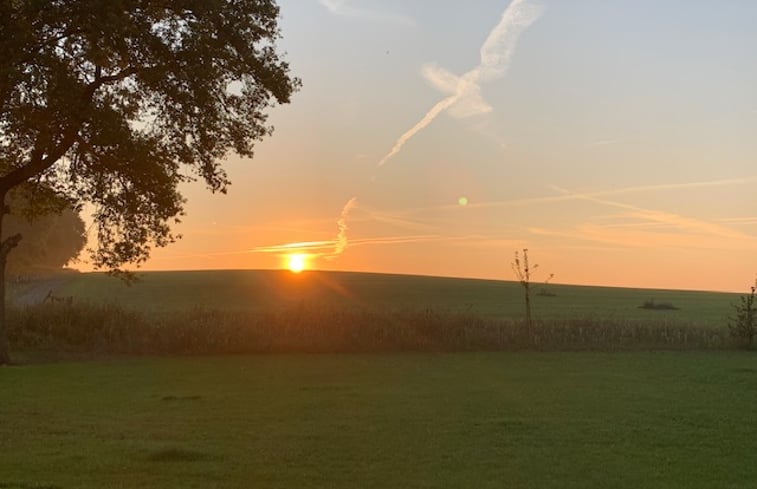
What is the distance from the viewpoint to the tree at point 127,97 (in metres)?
22.9

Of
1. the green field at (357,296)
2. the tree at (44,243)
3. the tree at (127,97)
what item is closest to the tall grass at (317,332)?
the tree at (127,97)

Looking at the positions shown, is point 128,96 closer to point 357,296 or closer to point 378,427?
point 378,427

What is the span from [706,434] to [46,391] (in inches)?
619

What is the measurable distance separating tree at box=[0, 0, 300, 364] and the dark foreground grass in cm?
623

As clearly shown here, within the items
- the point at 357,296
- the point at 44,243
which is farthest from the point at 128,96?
the point at 44,243

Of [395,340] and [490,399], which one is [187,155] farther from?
[490,399]

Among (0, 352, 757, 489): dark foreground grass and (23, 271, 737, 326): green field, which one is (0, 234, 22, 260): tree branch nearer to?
(0, 352, 757, 489): dark foreground grass

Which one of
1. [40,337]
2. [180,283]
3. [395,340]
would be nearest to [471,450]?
[395,340]

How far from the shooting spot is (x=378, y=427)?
567 inches

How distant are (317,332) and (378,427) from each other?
18.7m

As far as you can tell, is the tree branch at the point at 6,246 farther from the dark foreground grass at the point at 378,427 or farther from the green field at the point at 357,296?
the green field at the point at 357,296

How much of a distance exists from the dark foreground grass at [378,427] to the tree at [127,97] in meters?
6.23

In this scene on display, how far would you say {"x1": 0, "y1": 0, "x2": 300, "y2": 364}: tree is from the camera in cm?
2289

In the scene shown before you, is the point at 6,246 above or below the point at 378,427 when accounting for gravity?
above
